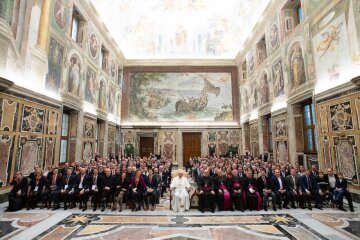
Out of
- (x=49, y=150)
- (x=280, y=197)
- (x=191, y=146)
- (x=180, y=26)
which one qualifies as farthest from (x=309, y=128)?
(x=180, y=26)

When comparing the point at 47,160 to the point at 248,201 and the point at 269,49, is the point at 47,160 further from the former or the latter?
the point at 269,49

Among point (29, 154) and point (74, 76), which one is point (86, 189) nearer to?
point (29, 154)

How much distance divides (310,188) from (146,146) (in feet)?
52.2

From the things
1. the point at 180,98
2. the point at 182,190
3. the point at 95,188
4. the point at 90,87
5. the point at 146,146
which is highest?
the point at 180,98

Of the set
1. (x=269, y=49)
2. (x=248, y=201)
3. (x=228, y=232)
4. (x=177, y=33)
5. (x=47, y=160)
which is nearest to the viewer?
(x=228, y=232)

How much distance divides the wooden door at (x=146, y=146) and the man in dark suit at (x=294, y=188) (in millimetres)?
15078

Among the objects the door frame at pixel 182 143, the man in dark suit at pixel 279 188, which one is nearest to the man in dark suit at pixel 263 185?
the man in dark suit at pixel 279 188

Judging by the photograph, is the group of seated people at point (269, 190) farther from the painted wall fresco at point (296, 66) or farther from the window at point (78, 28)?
the window at point (78, 28)

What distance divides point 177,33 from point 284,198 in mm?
17233

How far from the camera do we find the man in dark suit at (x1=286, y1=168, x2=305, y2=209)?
6805mm

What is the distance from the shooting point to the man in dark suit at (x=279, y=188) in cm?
687

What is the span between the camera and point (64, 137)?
11.1 metres

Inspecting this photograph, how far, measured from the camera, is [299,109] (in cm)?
1078

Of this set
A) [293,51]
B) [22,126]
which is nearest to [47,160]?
[22,126]
